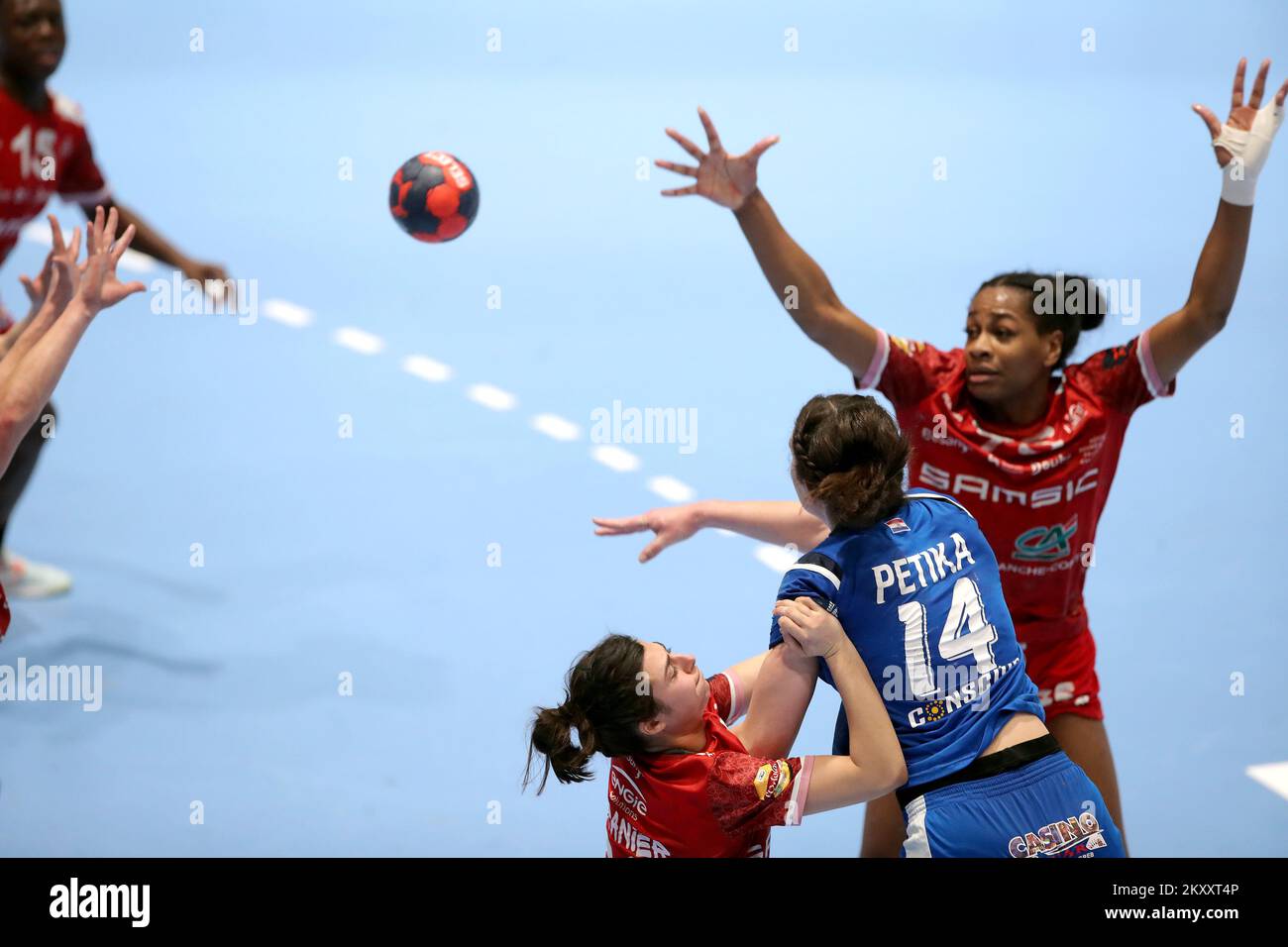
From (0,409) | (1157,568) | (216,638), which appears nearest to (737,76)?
(1157,568)

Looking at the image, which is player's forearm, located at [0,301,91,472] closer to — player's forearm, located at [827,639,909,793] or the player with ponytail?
the player with ponytail

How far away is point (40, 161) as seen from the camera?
581 cm

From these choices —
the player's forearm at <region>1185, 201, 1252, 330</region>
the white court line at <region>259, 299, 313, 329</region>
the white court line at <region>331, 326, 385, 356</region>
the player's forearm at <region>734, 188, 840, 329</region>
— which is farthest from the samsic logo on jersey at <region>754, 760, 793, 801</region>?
the white court line at <region>259, 299, 313, 329</region>

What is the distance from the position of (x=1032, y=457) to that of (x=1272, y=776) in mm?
1979

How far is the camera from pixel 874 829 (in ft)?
13.3

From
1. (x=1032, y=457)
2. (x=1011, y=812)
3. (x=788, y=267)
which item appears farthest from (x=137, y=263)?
(x=1011, y=812)

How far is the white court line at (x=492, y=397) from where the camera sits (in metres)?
8.20

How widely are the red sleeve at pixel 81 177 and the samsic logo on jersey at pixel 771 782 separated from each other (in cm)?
424

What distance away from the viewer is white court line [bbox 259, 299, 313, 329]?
30.2ft

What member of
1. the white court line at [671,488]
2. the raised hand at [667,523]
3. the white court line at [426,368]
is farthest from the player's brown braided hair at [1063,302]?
the white court line at [426,368]

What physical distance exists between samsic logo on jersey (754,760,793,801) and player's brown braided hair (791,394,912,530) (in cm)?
54

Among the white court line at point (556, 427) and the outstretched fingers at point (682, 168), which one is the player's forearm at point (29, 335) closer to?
the outstretched fingers at point (682, 168)

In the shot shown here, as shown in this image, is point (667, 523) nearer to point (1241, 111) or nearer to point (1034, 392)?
point (1034, 392)
